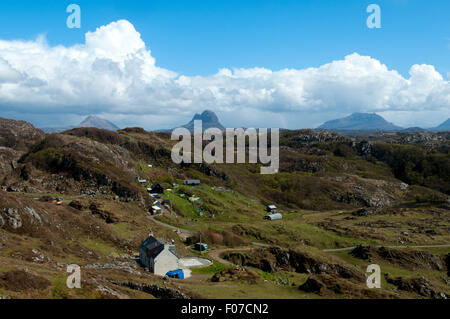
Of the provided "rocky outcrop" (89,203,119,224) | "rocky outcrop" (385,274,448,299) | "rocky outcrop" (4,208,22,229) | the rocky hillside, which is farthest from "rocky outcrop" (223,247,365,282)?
"rocky outcrop" (4,208,22,229)

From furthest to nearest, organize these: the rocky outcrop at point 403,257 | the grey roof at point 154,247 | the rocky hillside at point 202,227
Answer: the rocky outcrop at point 403,257 < the grey roof at point 154,247 < the rocky hillside at point 202,227

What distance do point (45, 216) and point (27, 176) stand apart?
159ft

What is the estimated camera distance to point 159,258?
157 feet

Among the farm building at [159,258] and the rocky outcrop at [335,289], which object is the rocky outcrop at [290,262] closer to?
the farm building at [159,258]

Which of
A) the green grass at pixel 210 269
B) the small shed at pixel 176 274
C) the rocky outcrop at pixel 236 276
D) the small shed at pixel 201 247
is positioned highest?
the rocky outcrop at pixel 236 276

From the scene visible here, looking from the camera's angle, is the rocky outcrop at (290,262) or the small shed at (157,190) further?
the small shed at (157,190)

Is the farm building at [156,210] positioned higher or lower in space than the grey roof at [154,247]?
lower

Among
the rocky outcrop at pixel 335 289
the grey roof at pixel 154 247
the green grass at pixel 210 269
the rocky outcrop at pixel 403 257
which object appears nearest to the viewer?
the rocky outcrop at pixel 335 289

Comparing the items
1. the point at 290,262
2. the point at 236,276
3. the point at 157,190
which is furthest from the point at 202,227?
the point at 236,276

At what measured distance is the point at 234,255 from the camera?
210 feet

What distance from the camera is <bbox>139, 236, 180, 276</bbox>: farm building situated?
47688 mm

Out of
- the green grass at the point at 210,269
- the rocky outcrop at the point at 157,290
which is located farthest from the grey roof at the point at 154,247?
the rocky outcrop at the point at 157,290

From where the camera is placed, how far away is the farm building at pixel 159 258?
47.7m

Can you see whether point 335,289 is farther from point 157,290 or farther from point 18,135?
point 18,135
